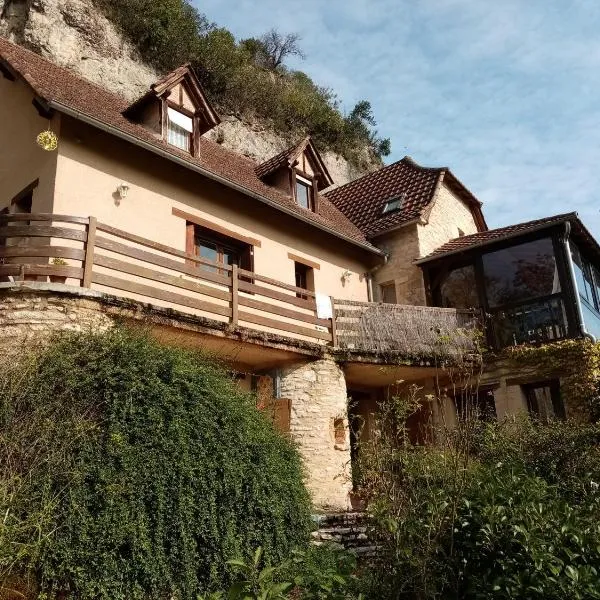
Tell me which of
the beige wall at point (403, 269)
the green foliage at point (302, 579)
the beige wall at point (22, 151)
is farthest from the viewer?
the beige wall at point (403, 269)

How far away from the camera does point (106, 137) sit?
1095 centimetres

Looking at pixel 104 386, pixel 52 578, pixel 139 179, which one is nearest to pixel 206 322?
pixel 104 386

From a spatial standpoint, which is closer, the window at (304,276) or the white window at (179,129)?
the white window at (179,129)

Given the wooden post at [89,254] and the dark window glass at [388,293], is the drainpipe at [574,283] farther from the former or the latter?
the wooden post at [89,254]

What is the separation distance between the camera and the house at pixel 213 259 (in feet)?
29.3

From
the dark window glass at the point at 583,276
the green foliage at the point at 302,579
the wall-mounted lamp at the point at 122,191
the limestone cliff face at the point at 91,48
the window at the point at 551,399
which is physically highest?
the limestone cliff face at the point at 91,48

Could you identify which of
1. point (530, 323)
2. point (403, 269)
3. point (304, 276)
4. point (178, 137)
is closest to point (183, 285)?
point (178, 137)

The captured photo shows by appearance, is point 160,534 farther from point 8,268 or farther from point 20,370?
point 8,268

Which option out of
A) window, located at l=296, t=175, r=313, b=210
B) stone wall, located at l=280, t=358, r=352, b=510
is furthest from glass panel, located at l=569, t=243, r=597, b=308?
window, located at l=296, t=175, r=313, b=210

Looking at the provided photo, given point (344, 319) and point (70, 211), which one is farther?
point (344, 319)

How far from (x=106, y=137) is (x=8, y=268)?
357 cm

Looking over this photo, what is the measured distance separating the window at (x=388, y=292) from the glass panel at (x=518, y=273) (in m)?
2.51

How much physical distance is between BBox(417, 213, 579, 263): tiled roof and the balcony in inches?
68.9

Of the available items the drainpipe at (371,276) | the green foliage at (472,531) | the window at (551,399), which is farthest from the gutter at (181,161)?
the green foliage at (472,531)
